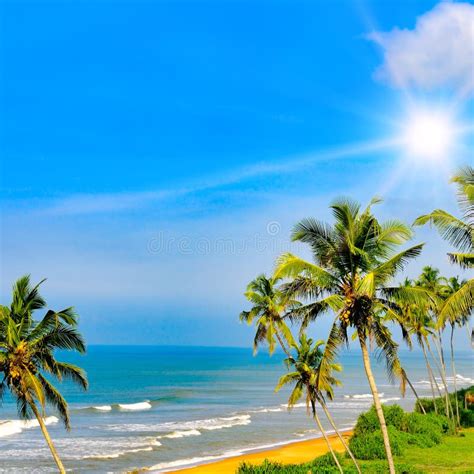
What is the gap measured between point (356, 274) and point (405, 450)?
19537mm

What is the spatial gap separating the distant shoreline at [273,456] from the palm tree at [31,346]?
1736 cm

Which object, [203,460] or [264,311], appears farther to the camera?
[203,460]

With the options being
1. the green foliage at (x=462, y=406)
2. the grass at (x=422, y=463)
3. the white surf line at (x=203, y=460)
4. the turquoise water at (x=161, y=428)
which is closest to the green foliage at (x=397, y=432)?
the grass at (x=422, y=463)

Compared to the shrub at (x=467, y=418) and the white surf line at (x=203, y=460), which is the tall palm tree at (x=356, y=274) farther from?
the shrub at (x=467, y=418)

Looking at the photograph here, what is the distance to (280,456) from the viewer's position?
39.4 m

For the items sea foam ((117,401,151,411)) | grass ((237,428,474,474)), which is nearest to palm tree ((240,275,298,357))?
grass ((237,428,474,474))

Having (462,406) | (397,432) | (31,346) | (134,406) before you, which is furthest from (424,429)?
(134,406)

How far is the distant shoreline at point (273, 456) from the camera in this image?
1410 inches

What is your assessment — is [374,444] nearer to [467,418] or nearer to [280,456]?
[280,456]

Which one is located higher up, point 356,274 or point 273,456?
point 356,274

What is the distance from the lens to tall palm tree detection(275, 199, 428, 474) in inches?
707

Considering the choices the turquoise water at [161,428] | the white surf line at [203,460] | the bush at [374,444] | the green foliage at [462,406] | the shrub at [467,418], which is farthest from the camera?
the green foliage at [462,406]

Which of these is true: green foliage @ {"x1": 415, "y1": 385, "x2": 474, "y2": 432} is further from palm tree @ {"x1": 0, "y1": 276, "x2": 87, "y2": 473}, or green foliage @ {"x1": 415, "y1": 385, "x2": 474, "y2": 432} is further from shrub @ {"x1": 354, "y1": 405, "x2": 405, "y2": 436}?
palm tree @ {"x1": 0, "y1": 276, "x2": 87, "y2": 473}

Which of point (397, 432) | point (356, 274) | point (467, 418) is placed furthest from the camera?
point (467, 418)
